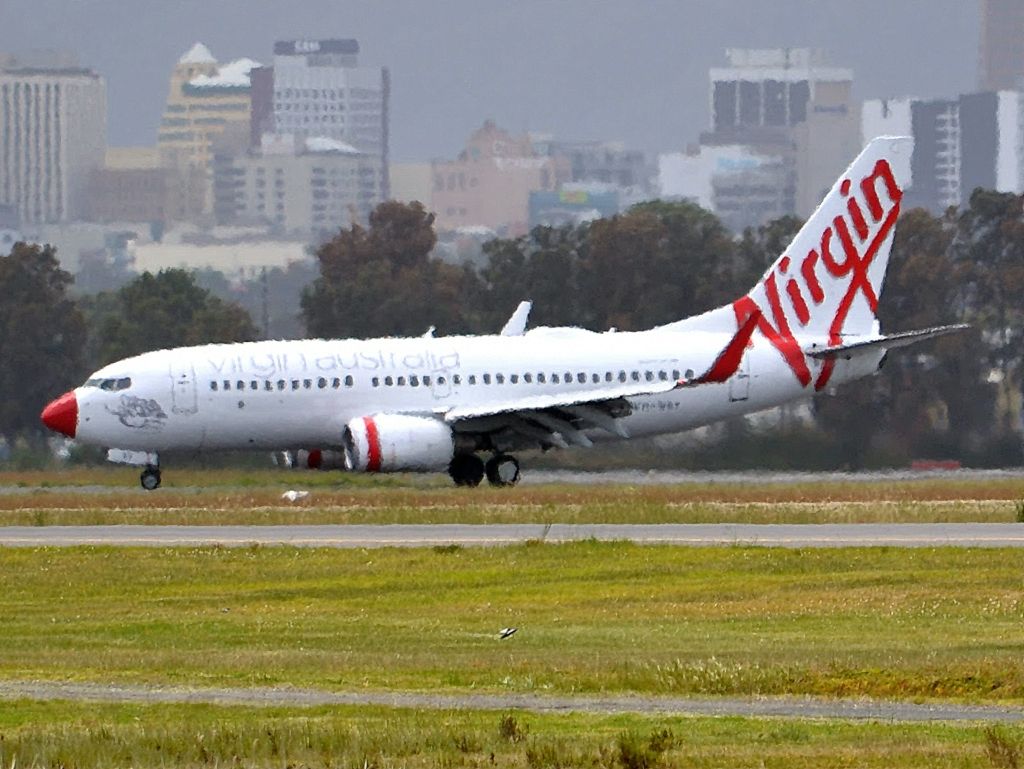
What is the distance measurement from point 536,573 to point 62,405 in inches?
941

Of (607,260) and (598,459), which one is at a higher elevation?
(607,260)

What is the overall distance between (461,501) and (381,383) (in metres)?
7.89

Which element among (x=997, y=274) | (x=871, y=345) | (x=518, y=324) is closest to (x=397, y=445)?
(x=518, y=324)

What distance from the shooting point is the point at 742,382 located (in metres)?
59.6

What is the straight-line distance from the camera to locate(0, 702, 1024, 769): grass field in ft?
65.5

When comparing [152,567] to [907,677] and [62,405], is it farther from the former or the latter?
[62,405]

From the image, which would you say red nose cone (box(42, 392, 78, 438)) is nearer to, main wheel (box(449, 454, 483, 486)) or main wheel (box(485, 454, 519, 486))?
main wheel (box(449, 454, 483, 486))

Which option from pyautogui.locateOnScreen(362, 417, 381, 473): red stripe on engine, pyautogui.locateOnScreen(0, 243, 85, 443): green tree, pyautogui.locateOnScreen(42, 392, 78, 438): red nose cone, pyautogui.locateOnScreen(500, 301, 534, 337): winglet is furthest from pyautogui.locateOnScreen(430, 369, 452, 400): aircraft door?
pyautogui.locateOnScreen(0, 243, 85, 443): green tree

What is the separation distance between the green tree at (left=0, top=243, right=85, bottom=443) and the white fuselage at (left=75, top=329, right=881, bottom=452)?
886 inches

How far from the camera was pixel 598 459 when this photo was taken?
63.0m

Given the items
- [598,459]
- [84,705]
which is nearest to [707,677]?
[84,705]

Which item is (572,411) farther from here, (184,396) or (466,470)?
(184,396)

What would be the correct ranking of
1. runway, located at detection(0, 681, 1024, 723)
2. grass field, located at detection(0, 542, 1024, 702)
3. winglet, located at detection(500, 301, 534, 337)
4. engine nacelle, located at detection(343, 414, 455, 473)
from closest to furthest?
runway, located at detection(0, 681, 1024, 723) < grass field, located at detection(0, 542, 1024, 702) < engine nacelle, located at detection(343, 414, 455, 473) < winglet, located at detection(500, 301, 534, 337)

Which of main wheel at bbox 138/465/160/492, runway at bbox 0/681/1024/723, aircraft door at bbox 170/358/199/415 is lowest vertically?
main wheel at bbox 138/465/160/492
